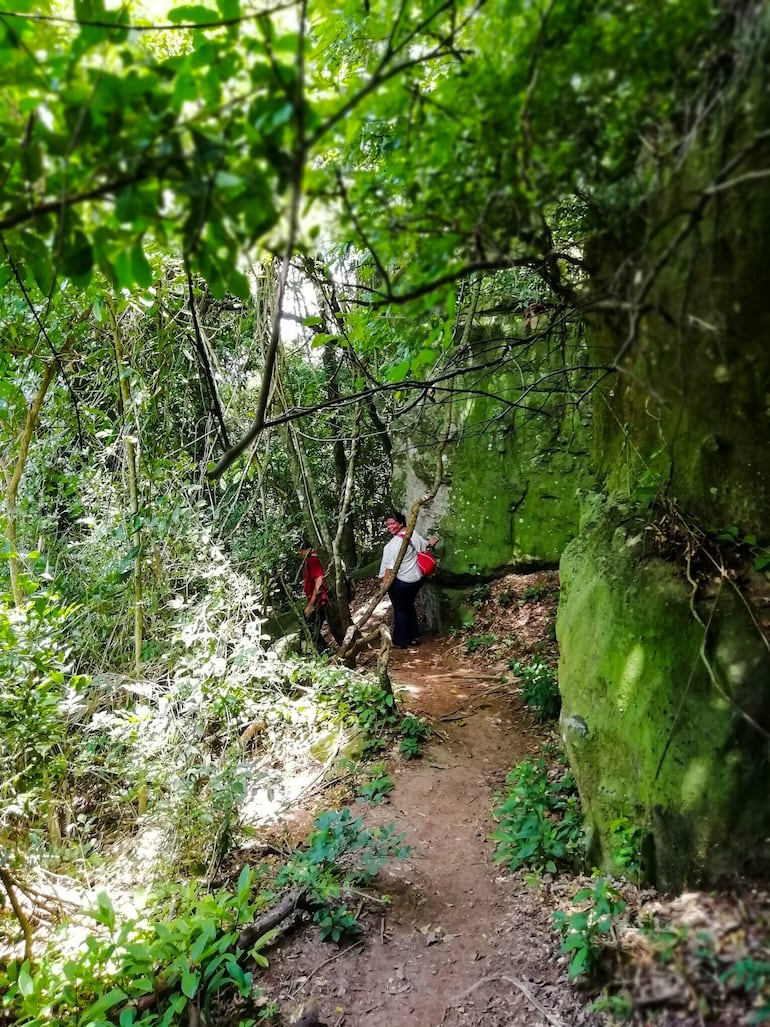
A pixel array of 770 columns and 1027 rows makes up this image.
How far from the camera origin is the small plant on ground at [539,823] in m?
3.13

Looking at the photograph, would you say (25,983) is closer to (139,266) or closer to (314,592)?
(139,266)

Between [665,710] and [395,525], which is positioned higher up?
[395,525]

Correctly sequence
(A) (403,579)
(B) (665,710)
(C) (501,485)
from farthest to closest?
(C) (501,485) → (A) (403,579) → (B) (665,710)

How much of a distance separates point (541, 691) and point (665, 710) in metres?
2.58

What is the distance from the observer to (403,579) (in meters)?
7.04

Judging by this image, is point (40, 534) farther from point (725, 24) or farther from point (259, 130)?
point (725, 24)

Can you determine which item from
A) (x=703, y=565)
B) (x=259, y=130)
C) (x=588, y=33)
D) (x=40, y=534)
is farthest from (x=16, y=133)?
(x=40, y=534)

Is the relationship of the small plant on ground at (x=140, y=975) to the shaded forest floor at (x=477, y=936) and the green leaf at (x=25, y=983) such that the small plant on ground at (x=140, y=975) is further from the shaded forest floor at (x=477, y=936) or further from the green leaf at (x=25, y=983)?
the shaded forest floor at (x=477, y=936)

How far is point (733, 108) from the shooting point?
96cm

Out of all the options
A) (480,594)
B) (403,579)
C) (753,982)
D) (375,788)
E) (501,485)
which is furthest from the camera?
(480,594)

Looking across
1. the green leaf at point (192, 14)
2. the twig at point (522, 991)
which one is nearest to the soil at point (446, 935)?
the twig at point (522, 991)

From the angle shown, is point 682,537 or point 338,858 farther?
point 338,858

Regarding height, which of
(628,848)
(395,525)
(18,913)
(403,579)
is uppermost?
(395,525)

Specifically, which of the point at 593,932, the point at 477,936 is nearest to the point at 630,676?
the point at 593,932
